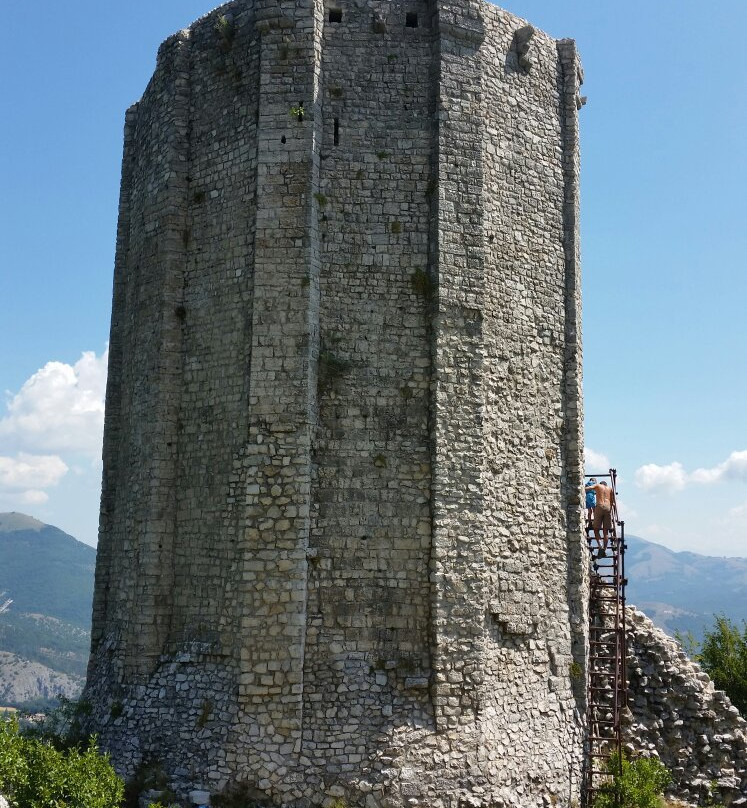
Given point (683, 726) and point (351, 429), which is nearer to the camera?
point (351, 429)

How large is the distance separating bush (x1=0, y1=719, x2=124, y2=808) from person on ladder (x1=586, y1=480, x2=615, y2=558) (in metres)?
9.90

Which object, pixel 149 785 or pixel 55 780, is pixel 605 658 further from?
pixel 55 780

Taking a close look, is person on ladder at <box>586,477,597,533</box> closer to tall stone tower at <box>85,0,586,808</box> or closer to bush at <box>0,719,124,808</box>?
tall stone tower at <box>85,0,586,808</box>

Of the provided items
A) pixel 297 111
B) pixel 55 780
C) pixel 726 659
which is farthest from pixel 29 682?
pixel 297 111

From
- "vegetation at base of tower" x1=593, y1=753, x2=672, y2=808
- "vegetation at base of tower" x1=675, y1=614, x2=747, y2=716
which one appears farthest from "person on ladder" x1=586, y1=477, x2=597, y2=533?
"vegetation at base of tower" x1=675, y1=614, x2=747, y2=716

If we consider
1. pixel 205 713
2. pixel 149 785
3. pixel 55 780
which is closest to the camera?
pixel 55 780

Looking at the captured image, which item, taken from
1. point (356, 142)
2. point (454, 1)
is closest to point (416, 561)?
point (356, 142)

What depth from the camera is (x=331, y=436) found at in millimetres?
13203

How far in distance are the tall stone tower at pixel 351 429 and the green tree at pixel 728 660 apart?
32.3ft

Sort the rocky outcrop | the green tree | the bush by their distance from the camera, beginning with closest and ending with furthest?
the bush < the green tree < the rocky outcrop

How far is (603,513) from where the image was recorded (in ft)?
53.8

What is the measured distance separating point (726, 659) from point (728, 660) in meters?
0.08

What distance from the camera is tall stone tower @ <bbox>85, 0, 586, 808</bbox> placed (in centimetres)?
1245

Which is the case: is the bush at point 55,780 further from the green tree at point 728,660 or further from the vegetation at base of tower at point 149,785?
the green tree at point 728,660
